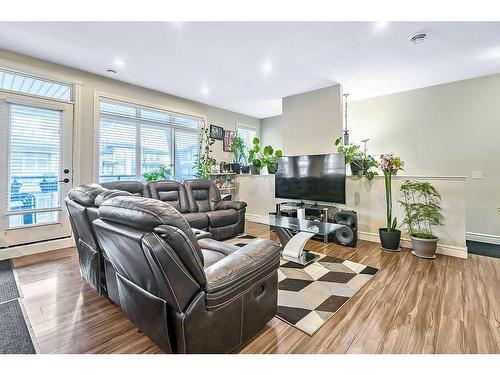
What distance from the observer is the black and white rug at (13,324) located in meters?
1.54

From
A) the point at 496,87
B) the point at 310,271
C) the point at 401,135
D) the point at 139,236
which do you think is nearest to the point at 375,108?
the point at 401,135

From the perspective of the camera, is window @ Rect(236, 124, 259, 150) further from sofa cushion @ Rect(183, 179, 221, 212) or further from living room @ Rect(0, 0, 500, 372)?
sofa cushion @ Rect(183, 179, 221, 212)

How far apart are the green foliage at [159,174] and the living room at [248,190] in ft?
0.14

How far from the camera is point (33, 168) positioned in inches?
136

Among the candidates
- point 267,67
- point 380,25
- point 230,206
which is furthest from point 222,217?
point 380,25

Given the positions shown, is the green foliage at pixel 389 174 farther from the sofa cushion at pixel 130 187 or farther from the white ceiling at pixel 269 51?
the sofa cushion at pixel 130 187

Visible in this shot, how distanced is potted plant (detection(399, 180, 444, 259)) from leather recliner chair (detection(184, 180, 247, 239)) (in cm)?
260

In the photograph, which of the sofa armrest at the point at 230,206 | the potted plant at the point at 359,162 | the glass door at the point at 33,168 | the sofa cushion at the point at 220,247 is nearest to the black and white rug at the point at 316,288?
the sofa cushion at the point at 220,247

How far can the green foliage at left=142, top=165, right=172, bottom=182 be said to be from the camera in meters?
4.65

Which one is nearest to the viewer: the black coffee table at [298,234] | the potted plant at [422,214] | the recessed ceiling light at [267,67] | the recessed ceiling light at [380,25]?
the recessed ceiling light at [380,25]

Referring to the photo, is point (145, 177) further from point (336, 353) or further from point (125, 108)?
point (336, 353)

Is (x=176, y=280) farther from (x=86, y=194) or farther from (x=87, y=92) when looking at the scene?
(x=87, y=92)

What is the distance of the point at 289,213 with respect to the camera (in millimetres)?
4418

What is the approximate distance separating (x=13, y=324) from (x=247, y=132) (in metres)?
6.19
